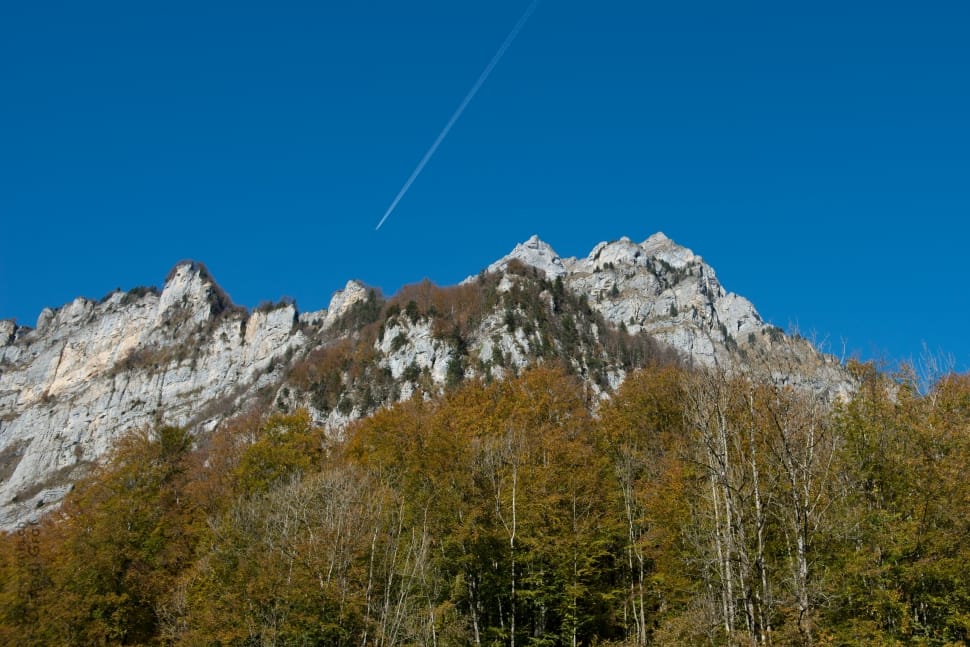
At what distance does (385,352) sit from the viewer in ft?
331

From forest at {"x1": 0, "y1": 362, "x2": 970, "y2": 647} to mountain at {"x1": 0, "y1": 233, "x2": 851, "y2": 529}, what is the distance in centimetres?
294

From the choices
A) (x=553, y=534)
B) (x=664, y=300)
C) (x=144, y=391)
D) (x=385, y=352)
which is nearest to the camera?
(x=553, y=534)

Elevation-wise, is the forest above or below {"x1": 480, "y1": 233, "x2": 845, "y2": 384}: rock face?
below

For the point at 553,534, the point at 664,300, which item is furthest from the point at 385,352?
the point at 664,300

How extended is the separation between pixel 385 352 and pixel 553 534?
75.8 metres

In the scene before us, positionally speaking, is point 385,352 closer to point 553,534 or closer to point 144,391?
point 553,534

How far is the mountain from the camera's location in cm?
9206

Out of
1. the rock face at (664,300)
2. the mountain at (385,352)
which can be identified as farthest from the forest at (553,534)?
the rock face at (664,300)

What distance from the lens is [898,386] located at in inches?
974

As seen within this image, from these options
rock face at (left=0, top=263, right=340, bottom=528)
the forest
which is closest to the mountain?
rock face at (left=0, top=263, right=340, bottom=528)

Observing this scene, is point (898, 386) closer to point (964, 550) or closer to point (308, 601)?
point (964, 550)

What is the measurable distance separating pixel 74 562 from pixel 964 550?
34.3 m

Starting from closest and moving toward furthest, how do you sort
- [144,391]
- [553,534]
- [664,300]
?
1. [553,534]
2. [664,300]
3. [144,391]

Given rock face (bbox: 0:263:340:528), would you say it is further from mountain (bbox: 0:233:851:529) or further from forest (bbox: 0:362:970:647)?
forest (bbox: 0:362:970:647)
